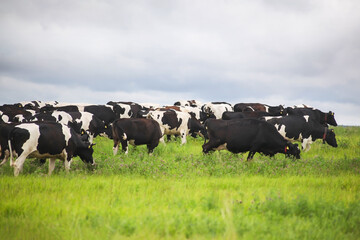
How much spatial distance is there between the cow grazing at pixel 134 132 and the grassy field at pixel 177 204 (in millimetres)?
3722

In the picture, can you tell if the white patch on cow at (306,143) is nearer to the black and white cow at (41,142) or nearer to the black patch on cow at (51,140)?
the black and white cow at (41,142)

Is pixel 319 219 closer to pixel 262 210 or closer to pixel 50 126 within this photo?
pixel 262 210

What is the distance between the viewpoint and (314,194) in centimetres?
862

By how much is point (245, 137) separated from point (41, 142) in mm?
7753

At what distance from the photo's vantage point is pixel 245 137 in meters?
14.0

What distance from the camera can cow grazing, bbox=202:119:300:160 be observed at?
14055mm

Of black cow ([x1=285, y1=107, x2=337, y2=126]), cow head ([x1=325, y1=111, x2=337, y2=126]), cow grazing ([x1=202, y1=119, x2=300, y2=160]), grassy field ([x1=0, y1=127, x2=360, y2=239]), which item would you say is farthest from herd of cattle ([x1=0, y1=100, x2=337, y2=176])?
cow head ([x1=325, y1=111, x2=337, y2=126])

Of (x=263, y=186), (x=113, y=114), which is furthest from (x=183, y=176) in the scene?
(x=113, y=114)

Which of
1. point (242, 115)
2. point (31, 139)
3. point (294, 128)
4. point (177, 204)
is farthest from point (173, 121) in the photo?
point (177, 204)

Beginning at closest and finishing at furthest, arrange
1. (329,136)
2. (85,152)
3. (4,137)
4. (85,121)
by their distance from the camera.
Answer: (4,137), (85,152), (329,136), (85,121)

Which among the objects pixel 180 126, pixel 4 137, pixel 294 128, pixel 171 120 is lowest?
pixel 4 137

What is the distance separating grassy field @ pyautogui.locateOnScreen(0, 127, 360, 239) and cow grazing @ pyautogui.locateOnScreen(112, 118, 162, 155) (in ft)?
12.2

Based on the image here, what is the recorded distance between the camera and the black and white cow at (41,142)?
1067 centimetres

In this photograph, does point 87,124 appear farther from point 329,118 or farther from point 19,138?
point 329,118
